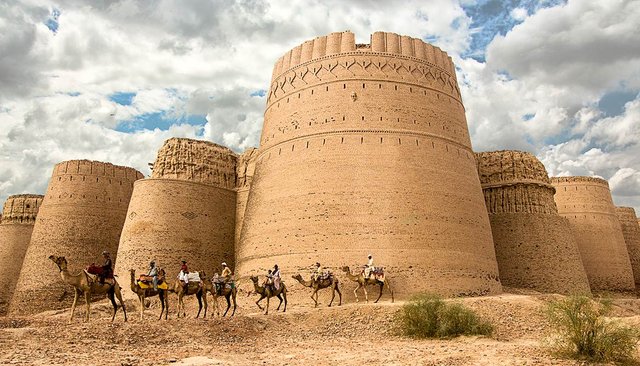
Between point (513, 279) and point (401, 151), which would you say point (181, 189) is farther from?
point (513, 279)

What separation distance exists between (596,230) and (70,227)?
2479 cm

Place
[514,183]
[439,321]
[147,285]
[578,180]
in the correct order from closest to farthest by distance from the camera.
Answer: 1. [439,321]
2. [147,285]
3. [514,183]
4. [578,180]

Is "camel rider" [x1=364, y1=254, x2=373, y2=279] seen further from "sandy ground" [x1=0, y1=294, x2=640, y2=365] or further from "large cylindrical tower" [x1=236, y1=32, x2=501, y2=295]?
"sandy ground" [x1=0, y1=294, x2=640, y2=365]

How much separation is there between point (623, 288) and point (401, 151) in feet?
58.6

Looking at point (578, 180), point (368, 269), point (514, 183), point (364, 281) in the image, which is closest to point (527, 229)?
point (514, 183)

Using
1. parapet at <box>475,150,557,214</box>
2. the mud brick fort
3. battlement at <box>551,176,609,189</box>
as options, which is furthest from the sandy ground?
battlement at <box>551,176,609,189</box>

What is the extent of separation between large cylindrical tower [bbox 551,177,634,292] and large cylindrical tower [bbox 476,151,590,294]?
5.62 meters

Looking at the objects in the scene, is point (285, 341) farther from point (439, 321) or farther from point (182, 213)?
point (182, 213)

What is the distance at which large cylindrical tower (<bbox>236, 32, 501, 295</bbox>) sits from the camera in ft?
49.2

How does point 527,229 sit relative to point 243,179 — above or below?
below

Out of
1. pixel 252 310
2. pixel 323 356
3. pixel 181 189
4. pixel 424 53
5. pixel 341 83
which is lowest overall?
pixel 323 356

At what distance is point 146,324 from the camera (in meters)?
9.80

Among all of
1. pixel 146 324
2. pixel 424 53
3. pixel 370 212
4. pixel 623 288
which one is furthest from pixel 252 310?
pixel 623 288

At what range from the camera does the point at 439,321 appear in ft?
35.6
